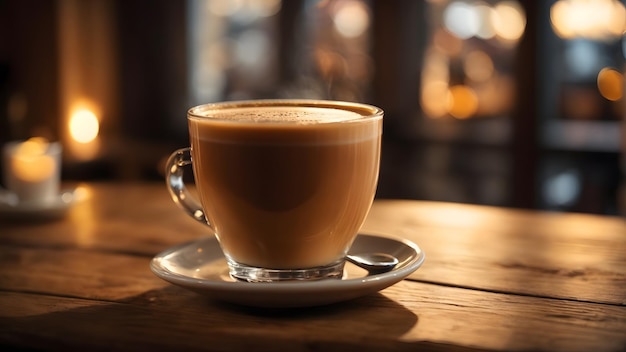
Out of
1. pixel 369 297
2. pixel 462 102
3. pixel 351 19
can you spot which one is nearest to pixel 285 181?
pixel 369 297

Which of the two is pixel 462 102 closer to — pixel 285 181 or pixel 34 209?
pixel 34 209

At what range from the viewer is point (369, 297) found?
0.71m

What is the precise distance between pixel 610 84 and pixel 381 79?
0.92 m

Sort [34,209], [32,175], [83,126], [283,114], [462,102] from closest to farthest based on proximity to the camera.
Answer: [283,114] < [34,209] < [32,175] < [462,102] < [83,126]

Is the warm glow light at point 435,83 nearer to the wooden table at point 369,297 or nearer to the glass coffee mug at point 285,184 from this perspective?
the wooden table at point 369,297

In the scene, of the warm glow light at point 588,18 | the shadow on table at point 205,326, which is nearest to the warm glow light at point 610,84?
the warm glow light at point 588,18

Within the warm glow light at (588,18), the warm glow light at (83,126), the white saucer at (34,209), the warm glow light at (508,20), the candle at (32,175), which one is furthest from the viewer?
the warm glow light at (83,126)

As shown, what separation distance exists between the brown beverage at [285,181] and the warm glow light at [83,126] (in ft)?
9.60

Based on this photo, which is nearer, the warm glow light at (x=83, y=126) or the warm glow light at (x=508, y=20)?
the warm glow light at (x=508, y=20)

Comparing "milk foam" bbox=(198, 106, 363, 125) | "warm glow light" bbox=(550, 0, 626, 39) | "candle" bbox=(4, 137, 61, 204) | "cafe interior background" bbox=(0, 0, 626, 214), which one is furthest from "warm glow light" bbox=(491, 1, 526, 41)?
"milk foam" bbox=(198, 106, 363, 125)

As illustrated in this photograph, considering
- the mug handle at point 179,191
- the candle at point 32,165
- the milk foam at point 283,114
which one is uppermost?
the milk foam at point 283,114

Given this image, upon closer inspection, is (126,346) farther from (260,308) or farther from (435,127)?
(435,127)

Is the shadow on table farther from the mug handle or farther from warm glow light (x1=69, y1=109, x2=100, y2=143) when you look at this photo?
warm glow light (x1=69, y1=109, x2=100, y2=143)

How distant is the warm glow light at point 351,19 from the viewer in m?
3.36
